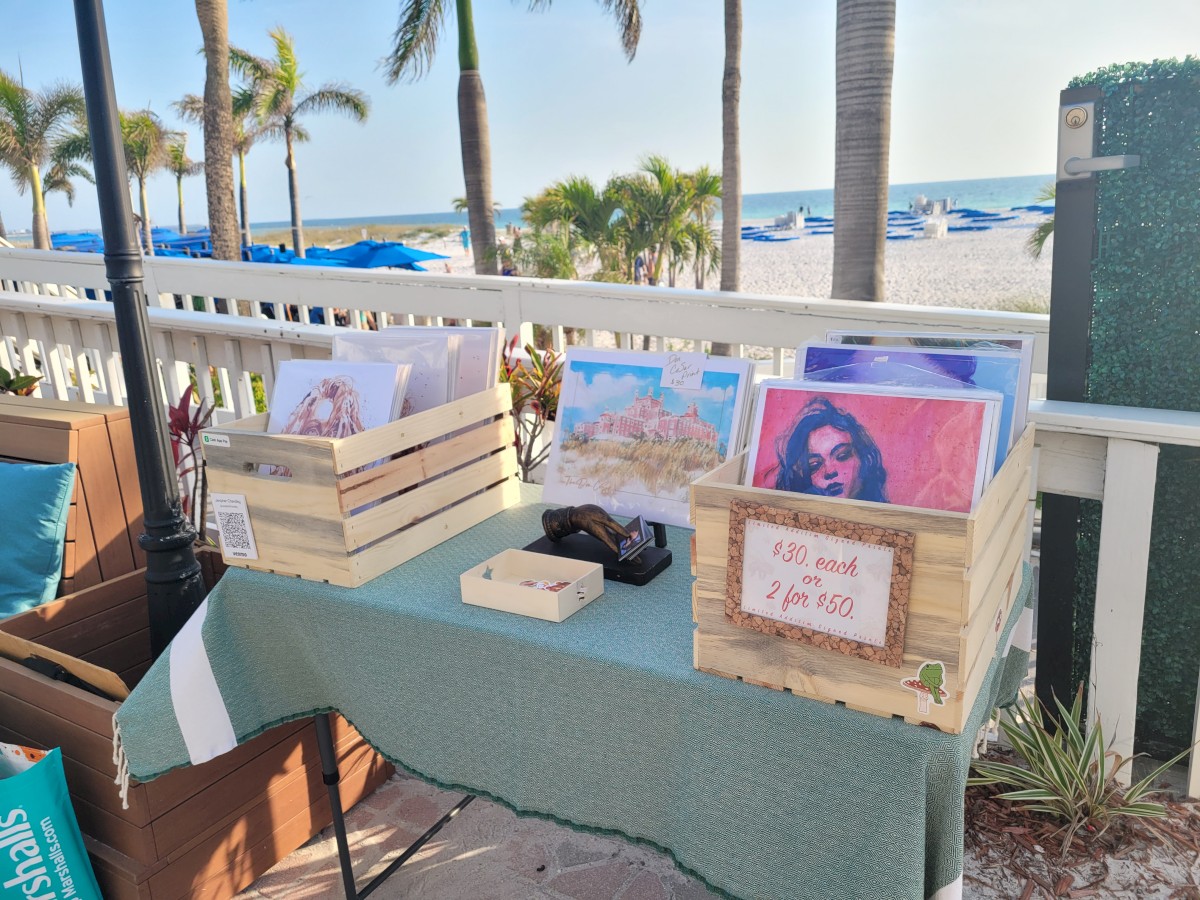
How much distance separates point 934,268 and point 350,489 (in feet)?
Answer: 143

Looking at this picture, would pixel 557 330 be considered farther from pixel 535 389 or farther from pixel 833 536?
pixel 833 536

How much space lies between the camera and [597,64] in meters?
64.8

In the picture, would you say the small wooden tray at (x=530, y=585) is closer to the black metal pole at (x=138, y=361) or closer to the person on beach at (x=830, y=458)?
the person on beach at (x=830, y=458)

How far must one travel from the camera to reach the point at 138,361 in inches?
71.4

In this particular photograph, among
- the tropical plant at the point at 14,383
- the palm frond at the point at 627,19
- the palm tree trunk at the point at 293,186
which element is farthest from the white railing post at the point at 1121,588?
the palm tree trunk at the point at 293,186

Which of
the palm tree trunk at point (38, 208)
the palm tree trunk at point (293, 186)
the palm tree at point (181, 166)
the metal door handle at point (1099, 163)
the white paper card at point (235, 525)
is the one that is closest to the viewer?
the white paper card at point (235, 525)

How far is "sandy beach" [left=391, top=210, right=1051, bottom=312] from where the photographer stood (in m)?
34.6

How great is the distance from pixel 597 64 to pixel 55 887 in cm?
6995

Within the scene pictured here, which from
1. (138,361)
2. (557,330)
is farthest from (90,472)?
(557,330)

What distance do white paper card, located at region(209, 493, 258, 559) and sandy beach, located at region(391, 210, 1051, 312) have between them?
96.7 feet

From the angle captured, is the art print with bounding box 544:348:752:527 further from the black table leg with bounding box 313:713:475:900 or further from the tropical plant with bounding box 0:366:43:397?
the tropical plant with bounding box 0:366:43:397

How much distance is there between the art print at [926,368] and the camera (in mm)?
1307

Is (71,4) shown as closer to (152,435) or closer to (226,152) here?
(152,435)

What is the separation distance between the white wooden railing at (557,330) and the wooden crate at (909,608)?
0.66 metres
